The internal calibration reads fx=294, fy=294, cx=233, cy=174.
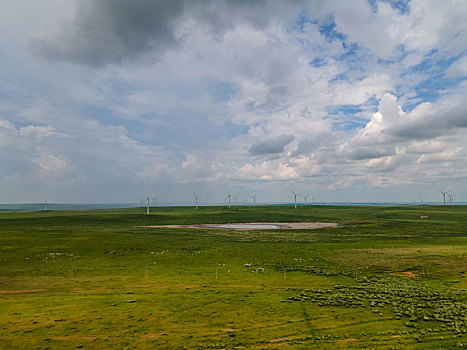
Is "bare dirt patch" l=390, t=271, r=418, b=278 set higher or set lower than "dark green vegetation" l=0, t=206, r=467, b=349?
lower

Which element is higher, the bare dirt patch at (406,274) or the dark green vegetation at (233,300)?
the dark green vegetation at (233,300)

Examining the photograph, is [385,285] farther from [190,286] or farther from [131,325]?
[131,325]

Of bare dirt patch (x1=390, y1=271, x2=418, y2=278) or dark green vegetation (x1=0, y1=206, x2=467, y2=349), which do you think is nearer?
dark green vegetation (x1=0, y1=206, x2=467, y2=349)

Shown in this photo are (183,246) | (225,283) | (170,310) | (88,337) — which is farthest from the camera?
(183,246)

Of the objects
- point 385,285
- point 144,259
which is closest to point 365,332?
point 385,285

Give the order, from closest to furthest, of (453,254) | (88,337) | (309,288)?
(88,337) < (309,288) < (453,254)

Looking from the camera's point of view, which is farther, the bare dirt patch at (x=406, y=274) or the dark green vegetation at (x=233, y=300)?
the bare dirt patch at (x=406, y=274)

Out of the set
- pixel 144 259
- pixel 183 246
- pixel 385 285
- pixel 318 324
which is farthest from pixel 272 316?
pixel 183 246

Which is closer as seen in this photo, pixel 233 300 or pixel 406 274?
pixel 233 300

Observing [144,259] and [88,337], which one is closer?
[88,337]

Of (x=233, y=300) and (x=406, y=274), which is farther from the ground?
(x=233, y=300)
